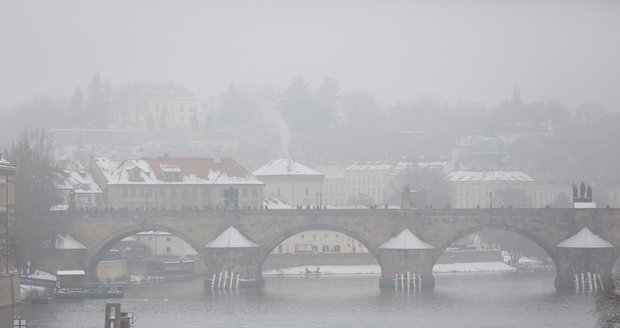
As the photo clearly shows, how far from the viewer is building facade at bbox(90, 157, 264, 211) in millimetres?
146750

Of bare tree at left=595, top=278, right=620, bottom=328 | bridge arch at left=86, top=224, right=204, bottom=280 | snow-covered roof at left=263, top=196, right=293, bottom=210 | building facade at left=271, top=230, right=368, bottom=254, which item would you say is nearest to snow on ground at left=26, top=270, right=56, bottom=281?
bridge arch at left=86, top=224, right=204, bottom=280

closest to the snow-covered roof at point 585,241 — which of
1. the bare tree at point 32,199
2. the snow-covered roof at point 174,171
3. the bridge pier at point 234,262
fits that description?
the bridge pier at point 234,262

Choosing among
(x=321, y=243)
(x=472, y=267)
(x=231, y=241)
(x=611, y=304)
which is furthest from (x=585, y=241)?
(x=611, y=304)

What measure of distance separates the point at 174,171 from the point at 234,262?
21.0 m

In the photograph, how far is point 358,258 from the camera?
148 m

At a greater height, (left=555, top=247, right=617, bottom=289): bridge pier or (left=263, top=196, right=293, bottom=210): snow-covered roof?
(left=263, top=196, right=293, bottom=210): snow-covered roof

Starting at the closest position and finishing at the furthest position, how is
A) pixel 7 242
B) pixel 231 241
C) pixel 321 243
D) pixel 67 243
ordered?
pixel 7 242 < pixel 67 243 < pixel 231 241 < pixel 321 243

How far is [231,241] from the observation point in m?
129

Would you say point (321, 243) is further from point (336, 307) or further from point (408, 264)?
point (336, 307)

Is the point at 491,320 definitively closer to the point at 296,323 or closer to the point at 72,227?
the point at 296,323

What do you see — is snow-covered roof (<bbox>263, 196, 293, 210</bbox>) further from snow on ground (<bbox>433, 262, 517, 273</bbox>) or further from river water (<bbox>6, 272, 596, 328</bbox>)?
Answer: river water (<bbox>6, 272, 596, 328</bbox>)

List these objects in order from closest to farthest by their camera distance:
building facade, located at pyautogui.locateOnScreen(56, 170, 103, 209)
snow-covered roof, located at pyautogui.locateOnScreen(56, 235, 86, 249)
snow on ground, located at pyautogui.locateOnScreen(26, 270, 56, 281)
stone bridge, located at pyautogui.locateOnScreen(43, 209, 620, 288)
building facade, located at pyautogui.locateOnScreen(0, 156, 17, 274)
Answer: building facade, located at pyautogui.locateOnScreen(0, 156, 17, 274) → snow on ground, located at pyautogui.locateOnScreen(26, 270, 56, 281) → snow-covered roof, located at pyautogui.locateOnScreen(56, 235, 86, 249) → stone bridge, located at pyautogui.locateOnScreen(43, 209, 620, 288) → building facade, located at pyautogui.locateOnScreen(56, 170, 103, 209)

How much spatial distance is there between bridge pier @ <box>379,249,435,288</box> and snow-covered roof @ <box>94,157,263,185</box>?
23659mm

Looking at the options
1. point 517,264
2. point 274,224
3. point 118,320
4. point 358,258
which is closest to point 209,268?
point 274,224
